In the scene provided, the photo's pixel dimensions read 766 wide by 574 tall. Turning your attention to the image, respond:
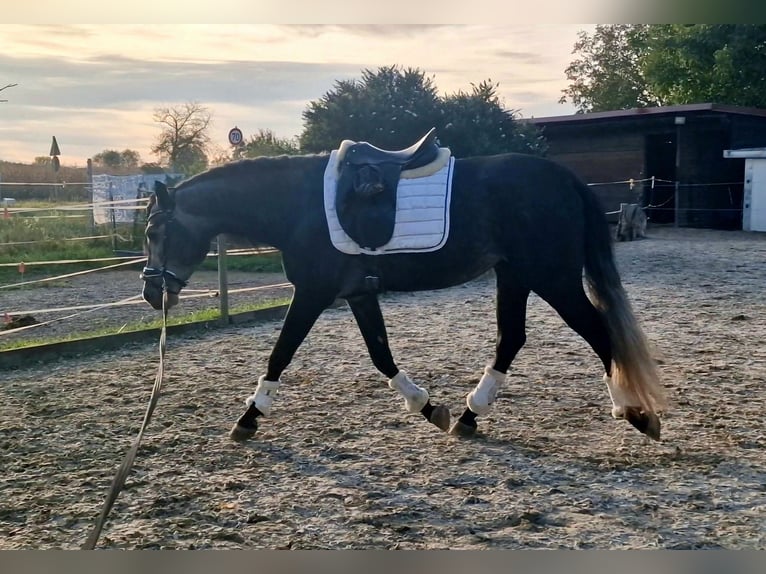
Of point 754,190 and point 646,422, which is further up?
point 754,190

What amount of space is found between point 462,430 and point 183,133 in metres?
1.80

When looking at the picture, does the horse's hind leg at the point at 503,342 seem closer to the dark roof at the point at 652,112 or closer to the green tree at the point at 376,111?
the green tree at the point at 376,111

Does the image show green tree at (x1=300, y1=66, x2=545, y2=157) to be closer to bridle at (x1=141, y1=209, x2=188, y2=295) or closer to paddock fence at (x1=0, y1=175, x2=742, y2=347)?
paddock fence at (x1=0, y1=175, x2=742, y2=347)

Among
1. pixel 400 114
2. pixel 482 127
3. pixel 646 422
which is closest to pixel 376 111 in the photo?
pixel 400 114

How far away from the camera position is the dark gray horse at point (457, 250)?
2.93 m

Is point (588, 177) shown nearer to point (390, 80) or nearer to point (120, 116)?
point (390, 80)

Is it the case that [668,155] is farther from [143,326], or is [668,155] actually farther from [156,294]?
[156,294]

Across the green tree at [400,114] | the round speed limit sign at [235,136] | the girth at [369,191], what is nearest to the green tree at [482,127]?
the green tree at [400,114]

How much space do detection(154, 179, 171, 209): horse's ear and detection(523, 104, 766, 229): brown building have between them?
2418mm

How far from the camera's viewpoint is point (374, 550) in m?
2.28

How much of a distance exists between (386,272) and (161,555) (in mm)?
1349

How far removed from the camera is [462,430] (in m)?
3.08

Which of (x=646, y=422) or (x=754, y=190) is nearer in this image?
(x=646, y=422)

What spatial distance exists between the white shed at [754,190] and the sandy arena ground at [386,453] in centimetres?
16
